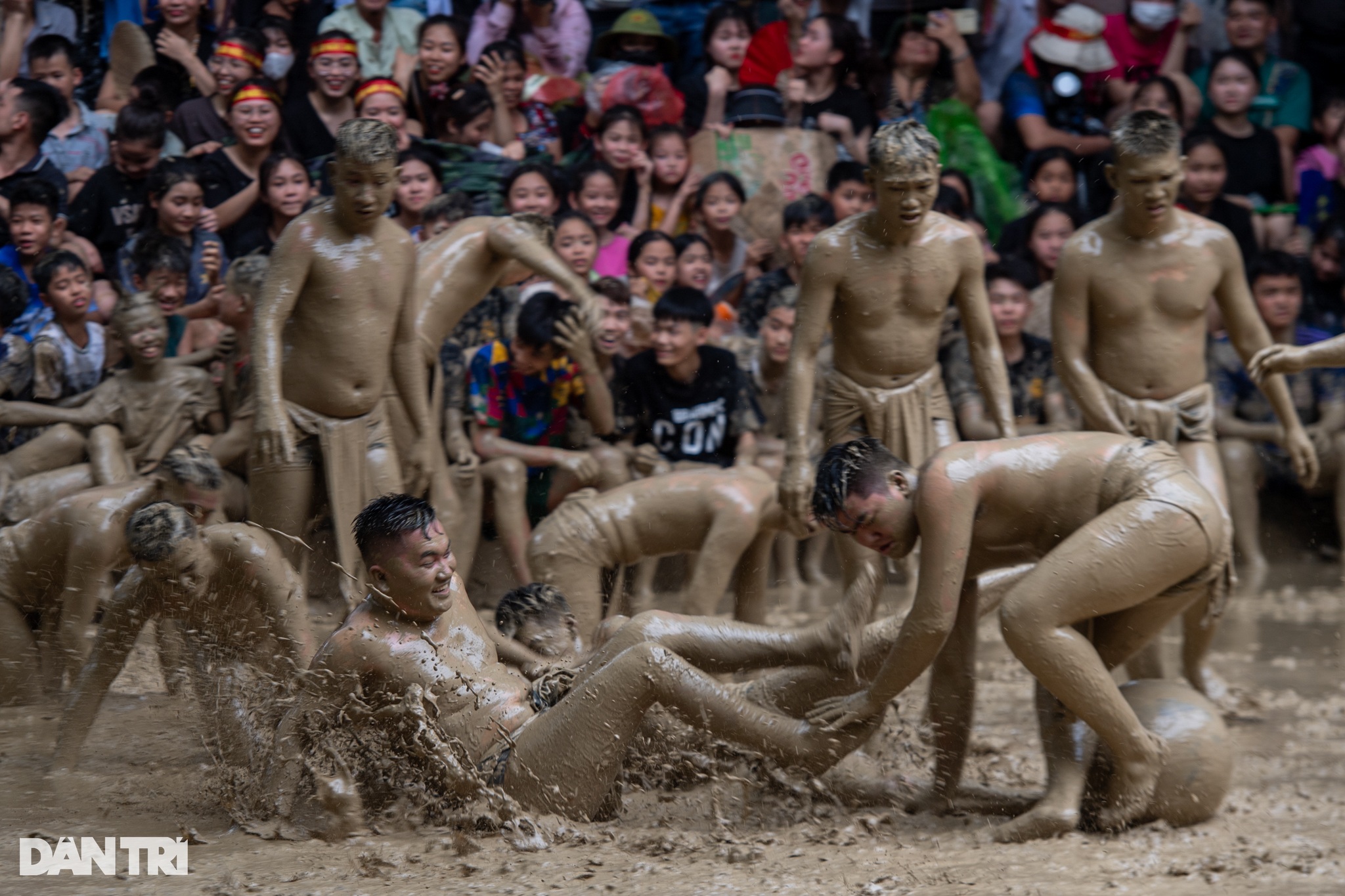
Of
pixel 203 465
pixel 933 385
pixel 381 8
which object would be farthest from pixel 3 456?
pixel 933 385

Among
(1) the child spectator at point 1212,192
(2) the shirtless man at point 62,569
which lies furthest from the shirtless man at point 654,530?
(1) the child spectator at point 1212,192

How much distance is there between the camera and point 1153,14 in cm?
848

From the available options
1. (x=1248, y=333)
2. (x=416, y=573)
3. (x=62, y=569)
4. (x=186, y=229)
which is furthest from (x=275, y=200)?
(x=1248, y=333)

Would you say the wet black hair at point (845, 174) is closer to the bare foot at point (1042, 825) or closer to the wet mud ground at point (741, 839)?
the wet mud ground at point (741, 839)

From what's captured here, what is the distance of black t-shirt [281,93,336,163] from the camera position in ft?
24.8

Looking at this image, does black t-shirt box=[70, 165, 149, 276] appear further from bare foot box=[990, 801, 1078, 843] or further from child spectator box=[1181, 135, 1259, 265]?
child spectator box=[1181, 135, 1259, 265]

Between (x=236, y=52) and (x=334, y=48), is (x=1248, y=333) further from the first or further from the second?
(x=236, y=52)

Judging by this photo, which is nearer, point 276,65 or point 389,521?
point 389,521

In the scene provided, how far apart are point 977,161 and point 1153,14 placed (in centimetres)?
144

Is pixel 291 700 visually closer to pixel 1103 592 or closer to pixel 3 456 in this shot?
pixel 1103 592

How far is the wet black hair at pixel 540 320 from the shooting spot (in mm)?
6512

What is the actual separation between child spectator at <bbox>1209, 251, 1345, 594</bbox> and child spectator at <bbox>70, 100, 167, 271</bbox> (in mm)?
5407

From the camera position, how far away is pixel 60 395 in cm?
635

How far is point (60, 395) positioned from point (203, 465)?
203 cm
